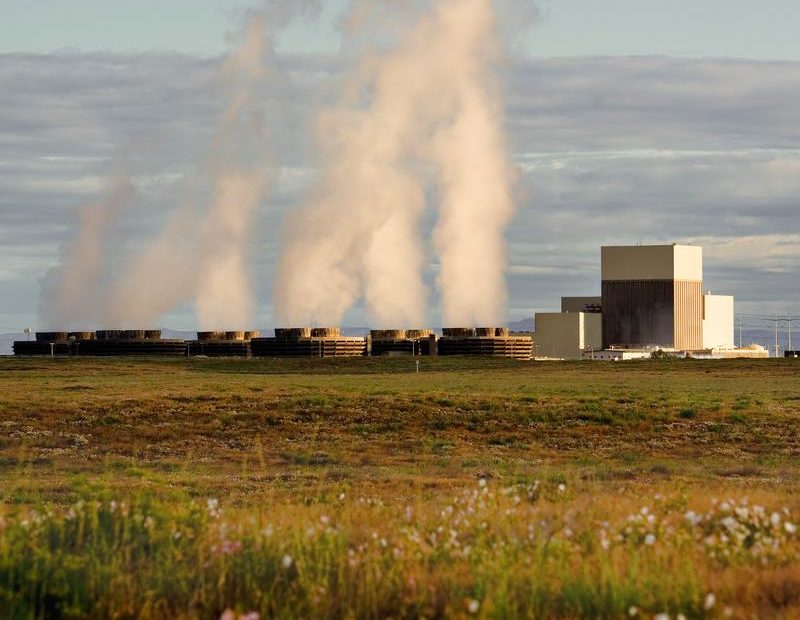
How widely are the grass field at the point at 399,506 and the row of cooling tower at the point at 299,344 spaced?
4205 inches

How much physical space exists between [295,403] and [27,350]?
12911cm

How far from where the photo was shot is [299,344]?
16138 centimetres

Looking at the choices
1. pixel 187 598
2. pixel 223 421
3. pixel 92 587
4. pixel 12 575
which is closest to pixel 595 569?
pixel 187 598

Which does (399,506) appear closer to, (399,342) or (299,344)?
(299,344)

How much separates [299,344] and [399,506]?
141806mm

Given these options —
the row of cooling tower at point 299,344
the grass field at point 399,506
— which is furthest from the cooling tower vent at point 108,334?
the grass field at point 399,506

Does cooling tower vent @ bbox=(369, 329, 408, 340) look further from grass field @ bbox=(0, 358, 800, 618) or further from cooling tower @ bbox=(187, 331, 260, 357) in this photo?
grass field @ bbox=(0, 358, 800, 618)

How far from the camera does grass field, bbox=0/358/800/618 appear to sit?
41.5 feet

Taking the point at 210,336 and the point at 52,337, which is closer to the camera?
the point at 210,336

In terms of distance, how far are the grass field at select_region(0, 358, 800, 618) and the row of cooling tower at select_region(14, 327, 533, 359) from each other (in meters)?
107

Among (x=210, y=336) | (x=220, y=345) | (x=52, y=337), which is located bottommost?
(x=220, y=345)

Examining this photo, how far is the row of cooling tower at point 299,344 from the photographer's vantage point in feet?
534

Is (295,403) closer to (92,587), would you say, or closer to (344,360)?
(92,587)

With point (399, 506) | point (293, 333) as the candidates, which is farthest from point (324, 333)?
point (399, 506)
